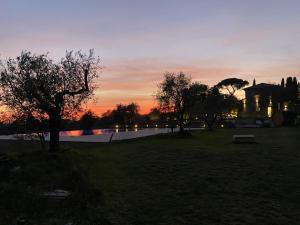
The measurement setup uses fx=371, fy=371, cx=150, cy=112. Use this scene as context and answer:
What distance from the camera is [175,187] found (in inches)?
746

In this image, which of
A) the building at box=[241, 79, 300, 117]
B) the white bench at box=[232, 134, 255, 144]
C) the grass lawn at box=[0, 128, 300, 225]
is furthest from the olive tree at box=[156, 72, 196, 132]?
the building at box=[241, 79, 300, 117]

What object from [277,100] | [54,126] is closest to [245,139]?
[54,126]

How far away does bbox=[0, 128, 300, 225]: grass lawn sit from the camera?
1408 cm

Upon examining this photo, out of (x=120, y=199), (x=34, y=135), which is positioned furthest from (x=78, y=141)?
(x=120, y=199)

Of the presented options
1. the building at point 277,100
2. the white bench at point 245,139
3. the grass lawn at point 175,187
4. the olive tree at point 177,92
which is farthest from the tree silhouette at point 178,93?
the building at point 277,100

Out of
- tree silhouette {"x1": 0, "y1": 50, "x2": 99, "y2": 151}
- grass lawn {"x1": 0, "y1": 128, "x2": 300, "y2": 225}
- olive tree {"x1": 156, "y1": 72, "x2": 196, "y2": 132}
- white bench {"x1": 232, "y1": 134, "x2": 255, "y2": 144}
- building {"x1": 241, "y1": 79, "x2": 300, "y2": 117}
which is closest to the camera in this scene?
grass lawn {"x1": 0, "y1": 128, "x2": 300, "y2": 225}

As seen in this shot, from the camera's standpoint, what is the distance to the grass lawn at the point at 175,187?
1408 cm

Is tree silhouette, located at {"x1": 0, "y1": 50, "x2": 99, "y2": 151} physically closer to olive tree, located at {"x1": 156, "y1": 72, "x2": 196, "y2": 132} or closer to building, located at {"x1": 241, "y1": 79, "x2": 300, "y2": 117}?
olive tree, located at {"x1": 156, "y1": 72, "x2": 196, "y2": 132}

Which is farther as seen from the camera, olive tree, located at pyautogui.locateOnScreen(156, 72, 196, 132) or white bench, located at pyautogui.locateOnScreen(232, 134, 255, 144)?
olive tree, located at pyautogui.locateOnScreen(156, 72, 196, 132)

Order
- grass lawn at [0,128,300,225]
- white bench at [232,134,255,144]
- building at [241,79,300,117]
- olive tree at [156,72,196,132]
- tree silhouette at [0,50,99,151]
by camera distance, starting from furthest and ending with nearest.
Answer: building at [241,79,300,117], olive tree at [156,72,196,132], white bench at [232,134,255,144], tree silhouette at [0,50,99,151], grass lawn at [0,128,300,225]

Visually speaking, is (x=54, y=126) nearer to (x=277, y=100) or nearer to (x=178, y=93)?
(x=178, y=93)

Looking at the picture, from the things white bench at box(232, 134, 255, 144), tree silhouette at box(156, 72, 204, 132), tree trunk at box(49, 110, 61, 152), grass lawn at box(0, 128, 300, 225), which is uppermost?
tree silhouette at box(156, 72, 204, 132)

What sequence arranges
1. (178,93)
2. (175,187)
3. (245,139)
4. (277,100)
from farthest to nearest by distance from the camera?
(277,100), (178,93), (245,139), (175,187)

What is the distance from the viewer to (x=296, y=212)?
14.6 m
